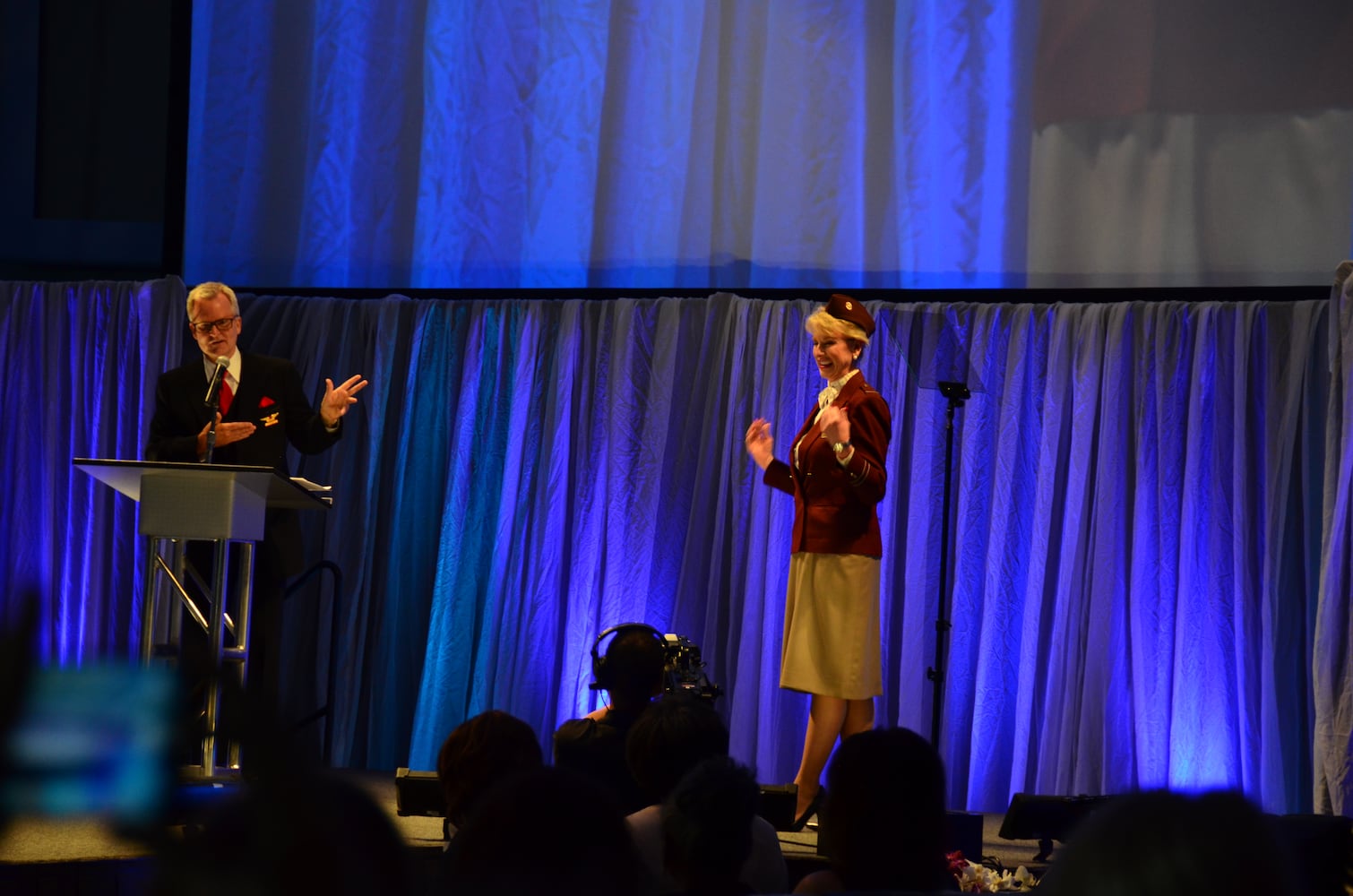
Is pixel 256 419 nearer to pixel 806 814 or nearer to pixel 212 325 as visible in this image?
pixel 212 325

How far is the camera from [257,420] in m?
4.54

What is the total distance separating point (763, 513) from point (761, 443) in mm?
602

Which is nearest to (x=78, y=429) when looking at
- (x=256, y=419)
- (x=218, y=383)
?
(x=256, y=419)

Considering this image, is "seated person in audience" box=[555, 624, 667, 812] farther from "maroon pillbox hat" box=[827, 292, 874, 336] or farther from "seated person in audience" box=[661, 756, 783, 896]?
"maroon pillbox hat" box=[827, 292, 874, 336]

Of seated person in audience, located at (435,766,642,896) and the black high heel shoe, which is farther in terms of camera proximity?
the black high heel shoe

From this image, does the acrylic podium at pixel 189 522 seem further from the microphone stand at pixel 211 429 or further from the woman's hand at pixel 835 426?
the woman's hand at pixel 835 426

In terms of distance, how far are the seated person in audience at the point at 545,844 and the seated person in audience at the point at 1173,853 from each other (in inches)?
9.6

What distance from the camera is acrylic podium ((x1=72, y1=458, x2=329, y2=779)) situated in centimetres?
354

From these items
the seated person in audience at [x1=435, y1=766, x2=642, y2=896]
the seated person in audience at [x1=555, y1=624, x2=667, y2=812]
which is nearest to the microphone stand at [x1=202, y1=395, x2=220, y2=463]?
the seated person in audience at [x1=555, y1=624, x2=667, y2=812]

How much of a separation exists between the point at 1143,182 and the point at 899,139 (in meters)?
0.91

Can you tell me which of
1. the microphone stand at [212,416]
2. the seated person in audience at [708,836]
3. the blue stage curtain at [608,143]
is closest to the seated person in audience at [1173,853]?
the seated person in audience at [708,836]

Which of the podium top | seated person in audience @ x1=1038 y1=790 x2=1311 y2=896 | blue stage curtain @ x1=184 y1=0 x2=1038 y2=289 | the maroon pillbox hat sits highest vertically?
blue stage curtain @ x1=184 y1=0 x2=1038 y2=289

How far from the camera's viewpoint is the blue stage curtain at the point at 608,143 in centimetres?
547

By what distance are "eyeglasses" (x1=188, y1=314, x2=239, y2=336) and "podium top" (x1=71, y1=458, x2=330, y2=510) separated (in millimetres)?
668
